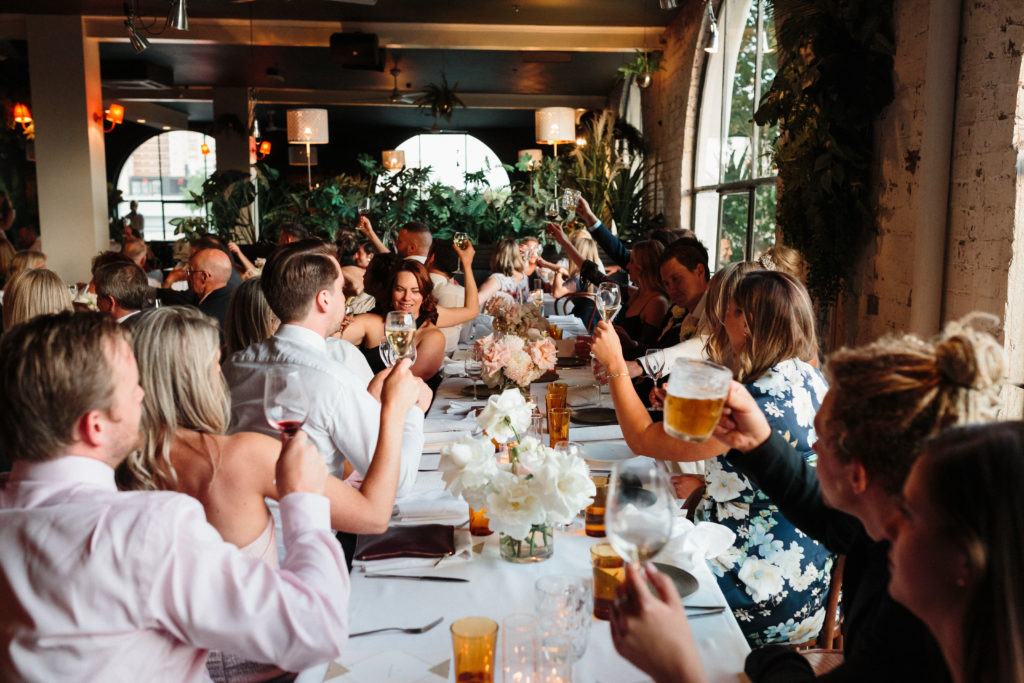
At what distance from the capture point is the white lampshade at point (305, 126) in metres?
9.02

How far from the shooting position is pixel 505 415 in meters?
1.91

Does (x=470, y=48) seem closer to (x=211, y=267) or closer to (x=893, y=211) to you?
(x=211, y=267)

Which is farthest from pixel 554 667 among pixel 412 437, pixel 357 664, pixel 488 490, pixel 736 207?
pixel 736 207

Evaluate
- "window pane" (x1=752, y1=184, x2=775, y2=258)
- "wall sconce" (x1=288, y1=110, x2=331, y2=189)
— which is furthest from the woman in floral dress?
"wall sconce" (x1=288, y1=110, x2=331, y2=189)

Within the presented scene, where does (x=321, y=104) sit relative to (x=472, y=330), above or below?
above

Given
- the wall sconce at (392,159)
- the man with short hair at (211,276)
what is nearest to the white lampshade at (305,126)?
the wall sconce at (392,159)

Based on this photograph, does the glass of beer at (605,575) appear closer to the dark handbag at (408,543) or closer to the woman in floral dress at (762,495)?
the dark handbag at (408,543)

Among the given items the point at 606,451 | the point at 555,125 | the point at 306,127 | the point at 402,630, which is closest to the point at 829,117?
the point at 606,451

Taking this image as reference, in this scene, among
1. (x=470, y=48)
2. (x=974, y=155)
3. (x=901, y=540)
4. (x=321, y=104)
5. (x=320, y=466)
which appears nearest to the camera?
(x=901, y=540)

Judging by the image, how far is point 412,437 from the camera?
2.07m

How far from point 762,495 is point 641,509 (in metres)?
1.02

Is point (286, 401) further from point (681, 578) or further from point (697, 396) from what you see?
point (681, 578)

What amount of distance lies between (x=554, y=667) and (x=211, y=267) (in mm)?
3958

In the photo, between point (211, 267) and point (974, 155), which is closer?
point (974, 155)
